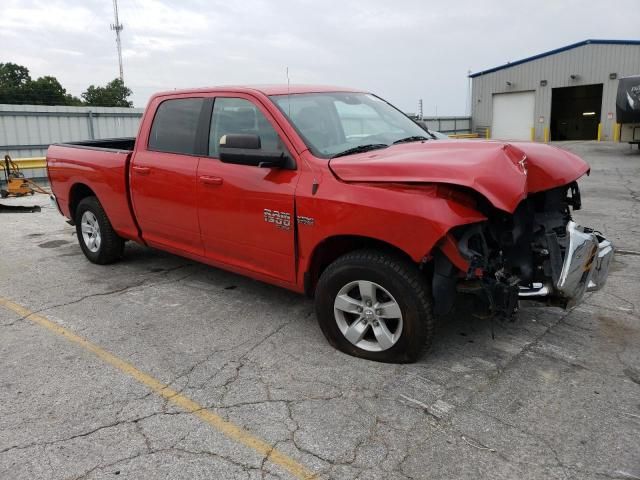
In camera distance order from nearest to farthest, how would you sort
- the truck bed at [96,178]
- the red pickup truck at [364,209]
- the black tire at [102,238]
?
1. the red pickup truck at [364,209]
2. the truck bed at [96,178]
3. the black tire at [102,238]

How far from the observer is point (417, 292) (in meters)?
3.29

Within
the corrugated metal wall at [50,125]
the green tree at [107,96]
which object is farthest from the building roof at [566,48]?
the green tree at [107,96]

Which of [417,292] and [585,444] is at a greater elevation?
[417,292]

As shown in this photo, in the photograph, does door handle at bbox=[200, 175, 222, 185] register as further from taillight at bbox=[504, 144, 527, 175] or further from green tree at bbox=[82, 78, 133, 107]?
green tree at bbox=[82, 78, 133, 107]

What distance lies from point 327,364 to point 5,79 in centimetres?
7067

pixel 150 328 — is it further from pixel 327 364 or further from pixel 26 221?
pixel 26 221

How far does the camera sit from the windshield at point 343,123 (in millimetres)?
3948

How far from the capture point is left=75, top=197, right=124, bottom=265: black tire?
19.2 feet

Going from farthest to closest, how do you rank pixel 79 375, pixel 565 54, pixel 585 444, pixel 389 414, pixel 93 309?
pixel 565 54 < pixel 93 309 < pixel 79 375 < pixel 389 414 < pixel 585 444

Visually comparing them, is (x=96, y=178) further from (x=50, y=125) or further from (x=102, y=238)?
(x=50, y=125)

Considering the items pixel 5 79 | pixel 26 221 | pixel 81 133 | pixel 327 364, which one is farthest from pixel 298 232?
pixel 5 79

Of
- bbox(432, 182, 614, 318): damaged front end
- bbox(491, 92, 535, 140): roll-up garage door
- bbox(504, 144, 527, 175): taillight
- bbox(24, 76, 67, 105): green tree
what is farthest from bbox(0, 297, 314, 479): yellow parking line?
bbox(24, 76, 67, 105): green tree

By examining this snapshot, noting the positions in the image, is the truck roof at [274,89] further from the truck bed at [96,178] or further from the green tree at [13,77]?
the green tree at [13,77]

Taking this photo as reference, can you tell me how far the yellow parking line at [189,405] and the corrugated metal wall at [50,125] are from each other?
570 inches
